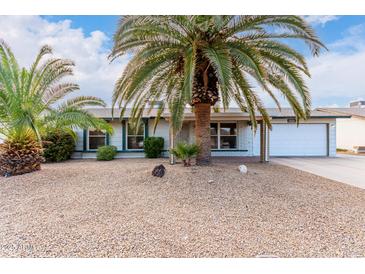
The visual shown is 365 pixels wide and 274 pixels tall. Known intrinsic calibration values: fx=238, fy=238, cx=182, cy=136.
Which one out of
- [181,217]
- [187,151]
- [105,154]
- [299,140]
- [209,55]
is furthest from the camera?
[299,140]

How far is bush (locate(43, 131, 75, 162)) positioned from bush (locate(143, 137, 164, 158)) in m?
4.57

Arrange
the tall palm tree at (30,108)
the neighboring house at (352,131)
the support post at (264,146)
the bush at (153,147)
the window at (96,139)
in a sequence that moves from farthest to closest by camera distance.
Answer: the neighboring house at (352,131) < the window at (96,139) < the bush at (153,147) < the support post at (264,146) < the tall palm tree at (30,108)

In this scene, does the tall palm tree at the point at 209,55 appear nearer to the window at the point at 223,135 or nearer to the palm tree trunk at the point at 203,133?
the palm tree trunk at the point at 203,133

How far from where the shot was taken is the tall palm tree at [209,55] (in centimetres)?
650

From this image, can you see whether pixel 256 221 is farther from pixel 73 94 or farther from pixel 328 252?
pixel 73 94

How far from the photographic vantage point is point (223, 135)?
50.6 ft

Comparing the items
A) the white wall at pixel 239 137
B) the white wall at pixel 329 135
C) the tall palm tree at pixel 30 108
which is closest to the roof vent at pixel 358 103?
the white wall at pixel 329 135

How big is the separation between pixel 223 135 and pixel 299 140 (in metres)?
5.09

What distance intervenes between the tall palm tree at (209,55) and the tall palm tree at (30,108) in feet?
7.17

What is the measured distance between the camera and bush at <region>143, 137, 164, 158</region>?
14323 mm

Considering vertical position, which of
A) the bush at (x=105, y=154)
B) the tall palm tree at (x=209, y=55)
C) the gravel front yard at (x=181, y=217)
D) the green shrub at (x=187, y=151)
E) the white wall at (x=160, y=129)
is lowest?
the gravel front yard at (x=181, y=217)

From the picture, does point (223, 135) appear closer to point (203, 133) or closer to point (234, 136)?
point (234, 136)

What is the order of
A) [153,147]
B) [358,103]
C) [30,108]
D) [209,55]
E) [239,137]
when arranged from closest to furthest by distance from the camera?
[209,55] < [30,108] < [153,147] < [239,137] < [358,103]

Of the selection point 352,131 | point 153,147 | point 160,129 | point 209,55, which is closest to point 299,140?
point 160,129
